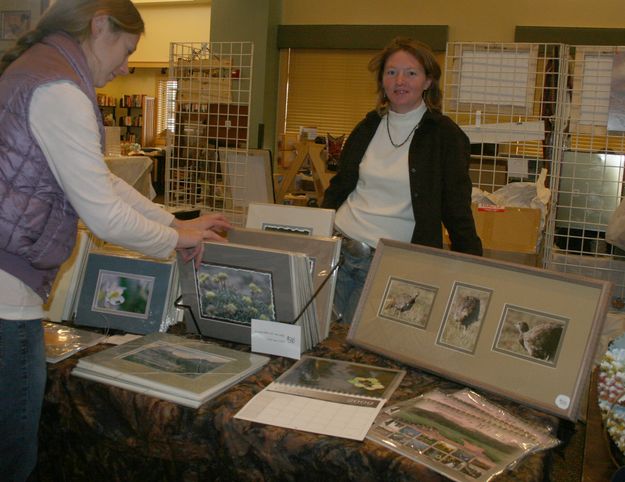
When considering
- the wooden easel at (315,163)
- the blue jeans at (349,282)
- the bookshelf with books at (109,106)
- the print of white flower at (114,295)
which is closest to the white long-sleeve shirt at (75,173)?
the print of white flower at (114,295)

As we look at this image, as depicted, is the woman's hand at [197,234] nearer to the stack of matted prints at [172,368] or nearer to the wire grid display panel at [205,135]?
the stack of matted prints at [172,368]

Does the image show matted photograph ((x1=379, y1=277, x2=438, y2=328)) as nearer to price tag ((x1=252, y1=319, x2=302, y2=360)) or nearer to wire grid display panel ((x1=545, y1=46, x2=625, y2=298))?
price tag ((x1=252, y1=319, x2=302, y2=360))

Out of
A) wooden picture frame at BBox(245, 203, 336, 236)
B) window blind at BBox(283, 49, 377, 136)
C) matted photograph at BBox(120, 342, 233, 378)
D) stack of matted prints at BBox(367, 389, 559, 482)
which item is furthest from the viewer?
window blind at BBox(283, 49, 377, 136)

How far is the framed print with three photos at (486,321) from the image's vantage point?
1177 millimetres

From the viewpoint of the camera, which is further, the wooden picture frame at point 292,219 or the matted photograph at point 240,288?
the wooden picture frame at point 292,219

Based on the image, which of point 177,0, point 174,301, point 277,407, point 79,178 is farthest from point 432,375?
point 177,0

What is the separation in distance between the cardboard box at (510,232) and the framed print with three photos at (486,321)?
147 centimetres

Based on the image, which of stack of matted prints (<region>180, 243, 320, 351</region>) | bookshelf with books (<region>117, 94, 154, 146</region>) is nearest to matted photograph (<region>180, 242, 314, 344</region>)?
stack of matted prints (<region>180, 243, 320, 351</region>)

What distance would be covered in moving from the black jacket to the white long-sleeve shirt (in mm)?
879

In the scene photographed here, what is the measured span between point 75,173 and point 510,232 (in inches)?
83.9

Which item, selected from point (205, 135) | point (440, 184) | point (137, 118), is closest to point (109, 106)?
point (137, 118)

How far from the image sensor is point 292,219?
1.67 m

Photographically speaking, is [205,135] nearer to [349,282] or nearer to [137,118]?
[349,282]

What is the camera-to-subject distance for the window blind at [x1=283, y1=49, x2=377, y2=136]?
695cm
